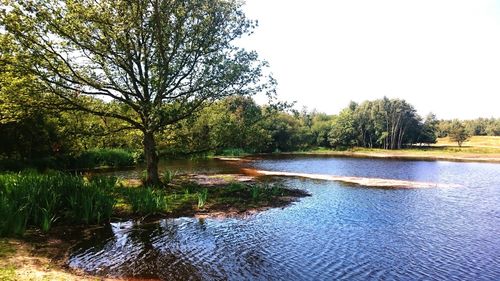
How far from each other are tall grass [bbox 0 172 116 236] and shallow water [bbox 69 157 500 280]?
1194mm

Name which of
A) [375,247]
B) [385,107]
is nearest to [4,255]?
[375,247]

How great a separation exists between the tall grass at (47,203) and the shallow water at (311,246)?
1.19 meters

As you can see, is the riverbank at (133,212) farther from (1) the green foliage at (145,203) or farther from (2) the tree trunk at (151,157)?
(2) the tree trunk at (151,157)

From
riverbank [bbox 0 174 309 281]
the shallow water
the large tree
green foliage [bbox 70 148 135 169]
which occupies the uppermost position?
the large tree

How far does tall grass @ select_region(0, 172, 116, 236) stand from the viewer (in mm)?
12375

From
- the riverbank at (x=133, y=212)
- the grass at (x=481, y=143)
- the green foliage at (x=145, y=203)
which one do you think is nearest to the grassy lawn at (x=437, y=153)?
the grass at (x=481, y=143)

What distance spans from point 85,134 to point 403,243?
1959 cm

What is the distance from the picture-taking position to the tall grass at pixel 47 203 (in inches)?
487

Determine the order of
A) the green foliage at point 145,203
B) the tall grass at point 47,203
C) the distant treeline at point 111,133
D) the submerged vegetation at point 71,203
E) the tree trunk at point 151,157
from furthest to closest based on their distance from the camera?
the distant treeline at point 111,133 < the tree trunk at point 151,157 < the green foliage at point 145,203 < the submerged vegetation at point 71,203 < the tall grass at point 47,203

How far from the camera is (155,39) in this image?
21.9 metres

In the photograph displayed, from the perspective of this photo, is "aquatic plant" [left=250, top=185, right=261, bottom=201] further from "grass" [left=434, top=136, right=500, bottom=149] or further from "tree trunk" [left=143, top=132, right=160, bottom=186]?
"grass" [left=434, top=136, right=500, bottom=149]

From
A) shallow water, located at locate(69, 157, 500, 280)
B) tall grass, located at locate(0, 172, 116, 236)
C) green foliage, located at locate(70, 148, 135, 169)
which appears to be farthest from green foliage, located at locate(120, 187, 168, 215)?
green foliage, located at locate(70, 148, 135, 169)

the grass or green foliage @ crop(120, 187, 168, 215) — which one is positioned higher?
the grass

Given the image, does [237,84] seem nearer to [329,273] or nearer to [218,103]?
[218,103]
